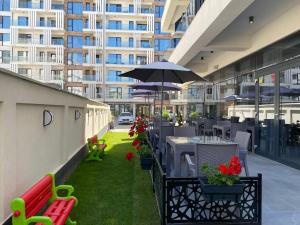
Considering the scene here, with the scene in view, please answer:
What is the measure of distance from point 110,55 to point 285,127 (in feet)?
144

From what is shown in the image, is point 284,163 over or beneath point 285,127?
beneath

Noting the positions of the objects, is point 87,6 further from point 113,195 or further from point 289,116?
point 113,195

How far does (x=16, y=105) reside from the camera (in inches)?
155

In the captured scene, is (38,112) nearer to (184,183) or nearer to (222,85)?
(184,183)

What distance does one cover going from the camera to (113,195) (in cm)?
566

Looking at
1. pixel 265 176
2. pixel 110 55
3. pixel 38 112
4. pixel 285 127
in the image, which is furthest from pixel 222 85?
pixel 110 55

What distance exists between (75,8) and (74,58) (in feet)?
29.1

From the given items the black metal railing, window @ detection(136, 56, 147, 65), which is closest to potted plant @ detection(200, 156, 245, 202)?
the black metal railing

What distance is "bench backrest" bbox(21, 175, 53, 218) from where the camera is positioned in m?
3.30

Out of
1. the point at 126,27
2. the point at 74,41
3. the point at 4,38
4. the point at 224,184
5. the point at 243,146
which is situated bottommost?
the point at 224,184

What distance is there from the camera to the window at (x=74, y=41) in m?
53.0

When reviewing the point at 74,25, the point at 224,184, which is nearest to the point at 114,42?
the point at 74,25

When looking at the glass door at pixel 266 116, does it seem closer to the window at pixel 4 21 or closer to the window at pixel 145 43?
the window at pixel 145 43

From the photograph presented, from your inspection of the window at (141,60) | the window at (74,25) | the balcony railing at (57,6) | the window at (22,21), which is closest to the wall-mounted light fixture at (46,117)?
the window at (141,60)
